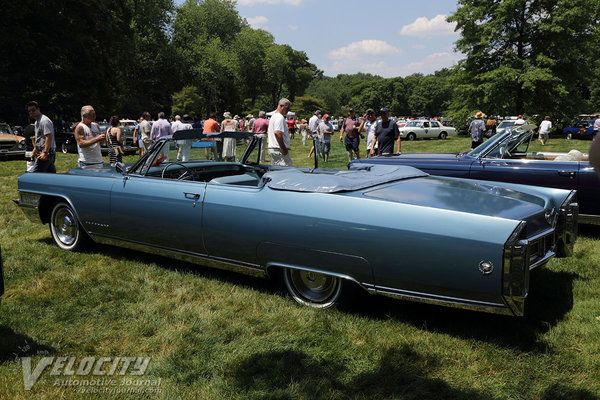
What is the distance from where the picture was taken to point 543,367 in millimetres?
2770

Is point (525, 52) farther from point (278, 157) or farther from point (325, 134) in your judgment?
point (278, 157)

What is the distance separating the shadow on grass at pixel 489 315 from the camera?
3186 mm

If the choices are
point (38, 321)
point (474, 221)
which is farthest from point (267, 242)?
point (38, 321)

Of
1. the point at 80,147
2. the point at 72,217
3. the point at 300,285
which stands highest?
the point at 80,147

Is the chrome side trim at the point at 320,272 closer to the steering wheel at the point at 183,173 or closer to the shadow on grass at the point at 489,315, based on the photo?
the shadow on grass at the point at 489,315

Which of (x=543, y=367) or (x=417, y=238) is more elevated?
(x=417, y=238)

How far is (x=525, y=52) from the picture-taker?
30.9m

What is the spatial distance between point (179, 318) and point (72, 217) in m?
2.36

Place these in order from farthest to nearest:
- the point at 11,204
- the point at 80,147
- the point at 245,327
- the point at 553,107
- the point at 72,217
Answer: the point at 553,107 < the point at 11,204 < the point at 80,147 < the point at 72,217 < the point at 245,327

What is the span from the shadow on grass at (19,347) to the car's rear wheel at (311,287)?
67.2 inches

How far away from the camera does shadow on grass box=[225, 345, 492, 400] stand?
2570 mm

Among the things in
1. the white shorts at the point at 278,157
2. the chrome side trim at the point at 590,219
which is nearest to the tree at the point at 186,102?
the white shorts at the point at 278,157

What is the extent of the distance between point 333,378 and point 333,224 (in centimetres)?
101

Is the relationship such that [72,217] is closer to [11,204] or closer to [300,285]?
[300,285]
